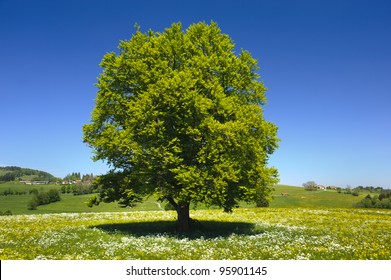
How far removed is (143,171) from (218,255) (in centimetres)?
870

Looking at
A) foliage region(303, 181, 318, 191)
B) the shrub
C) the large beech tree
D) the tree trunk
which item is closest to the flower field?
the tree trunk

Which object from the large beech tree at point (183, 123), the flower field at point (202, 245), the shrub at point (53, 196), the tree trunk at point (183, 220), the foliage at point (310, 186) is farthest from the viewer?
the foliage at point (310, 186)

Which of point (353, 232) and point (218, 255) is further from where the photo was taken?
point (353, 232)

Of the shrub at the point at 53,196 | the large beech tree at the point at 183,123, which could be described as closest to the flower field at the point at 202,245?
the large beech tree at the point at 183,123

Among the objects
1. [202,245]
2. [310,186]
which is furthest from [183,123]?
[310,186]

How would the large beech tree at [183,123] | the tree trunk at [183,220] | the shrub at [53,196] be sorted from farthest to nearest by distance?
the shrub at [53,196], the tree trunk at [183,220], the large beech tree at [183,123]

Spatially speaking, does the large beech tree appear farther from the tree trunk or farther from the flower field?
the flower field

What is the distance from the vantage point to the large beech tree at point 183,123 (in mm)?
21953

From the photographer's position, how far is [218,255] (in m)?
16.6

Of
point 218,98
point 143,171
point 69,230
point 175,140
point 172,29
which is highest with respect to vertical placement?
point 172,29

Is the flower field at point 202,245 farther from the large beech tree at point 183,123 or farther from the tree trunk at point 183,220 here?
the large beech tree at point 183,123

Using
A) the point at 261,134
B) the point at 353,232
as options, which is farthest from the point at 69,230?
the point at 353,232

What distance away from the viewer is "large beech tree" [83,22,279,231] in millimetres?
21953

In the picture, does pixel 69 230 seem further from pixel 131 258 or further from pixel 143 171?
pixel 131 258
